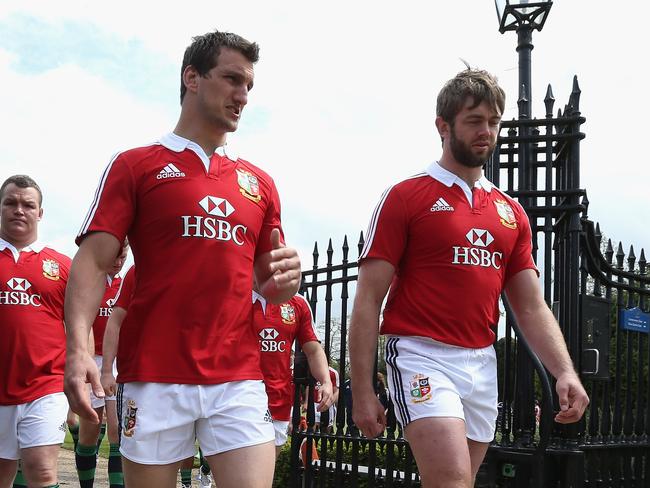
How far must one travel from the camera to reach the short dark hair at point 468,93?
14.1 ft

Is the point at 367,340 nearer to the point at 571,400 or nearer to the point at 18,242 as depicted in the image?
the point at 571,400

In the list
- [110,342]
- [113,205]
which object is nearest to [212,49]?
[113,205]

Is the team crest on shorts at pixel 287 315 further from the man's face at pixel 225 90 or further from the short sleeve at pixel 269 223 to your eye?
the man's face at pixel 225 90

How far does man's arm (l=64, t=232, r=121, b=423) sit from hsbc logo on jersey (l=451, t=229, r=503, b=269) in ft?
5.54

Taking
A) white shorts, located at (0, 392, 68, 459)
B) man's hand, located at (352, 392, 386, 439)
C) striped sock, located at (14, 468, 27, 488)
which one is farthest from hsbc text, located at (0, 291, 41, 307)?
man's hand, located at (352, 392, 386, 439)

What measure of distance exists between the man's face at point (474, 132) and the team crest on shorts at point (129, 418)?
6.88ft

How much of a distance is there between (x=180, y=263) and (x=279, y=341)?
4.79m

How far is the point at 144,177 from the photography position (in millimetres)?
3539

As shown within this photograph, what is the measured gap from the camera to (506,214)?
177 inches

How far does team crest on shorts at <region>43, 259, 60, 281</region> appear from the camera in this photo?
6.62 metres

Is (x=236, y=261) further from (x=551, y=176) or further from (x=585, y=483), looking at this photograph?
(x=585, y=483)

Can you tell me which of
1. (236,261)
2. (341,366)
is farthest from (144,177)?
(341,366)

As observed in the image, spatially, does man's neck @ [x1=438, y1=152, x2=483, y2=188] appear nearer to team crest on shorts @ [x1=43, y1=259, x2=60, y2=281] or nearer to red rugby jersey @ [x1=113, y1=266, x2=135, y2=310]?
red rugby jersey @ [x1=113, y1=266, x2=135, y2=310]

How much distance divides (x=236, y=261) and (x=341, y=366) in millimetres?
4015
